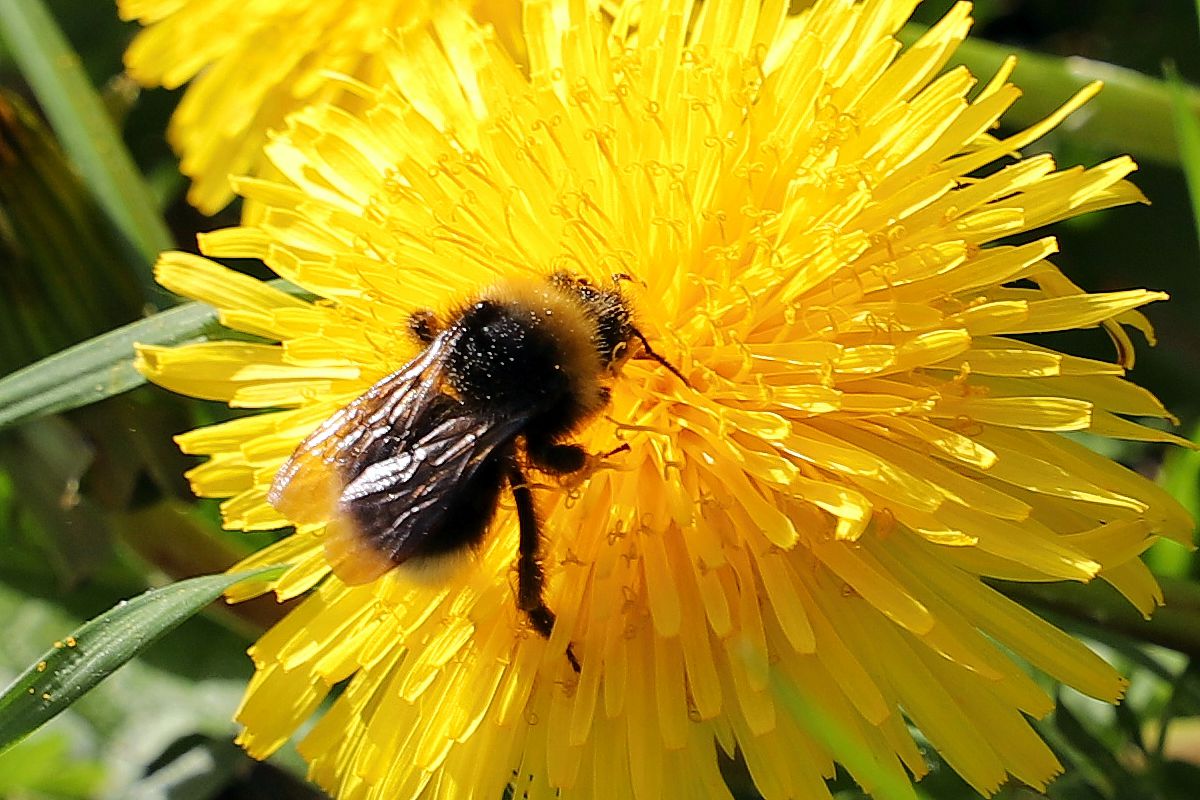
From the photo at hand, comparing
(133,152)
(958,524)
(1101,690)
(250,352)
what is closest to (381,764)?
(250,352)

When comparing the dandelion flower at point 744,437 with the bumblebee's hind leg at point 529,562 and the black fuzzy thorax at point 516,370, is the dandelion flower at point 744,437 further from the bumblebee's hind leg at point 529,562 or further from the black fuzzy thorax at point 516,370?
the black fuzzy thorax at point 516,370

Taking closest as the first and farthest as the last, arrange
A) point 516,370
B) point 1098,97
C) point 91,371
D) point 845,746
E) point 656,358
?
point 845,746, point 516,370, point 656,358, point 91,371, point 1098,97

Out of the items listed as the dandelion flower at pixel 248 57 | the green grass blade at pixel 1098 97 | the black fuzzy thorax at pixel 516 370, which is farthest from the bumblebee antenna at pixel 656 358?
the green grass blade at pixel 1098 97

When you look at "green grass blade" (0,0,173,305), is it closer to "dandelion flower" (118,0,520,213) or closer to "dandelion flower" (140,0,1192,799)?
"dandelion flower" (118,0,520,213)

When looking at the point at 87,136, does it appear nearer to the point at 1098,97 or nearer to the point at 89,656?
the point at 89,656

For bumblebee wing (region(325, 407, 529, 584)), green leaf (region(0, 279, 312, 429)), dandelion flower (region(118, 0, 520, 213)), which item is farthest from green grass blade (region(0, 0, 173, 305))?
bumblebee wing (region(325, 407, 529, 584))

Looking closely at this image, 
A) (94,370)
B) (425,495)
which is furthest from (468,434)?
(94,370)
